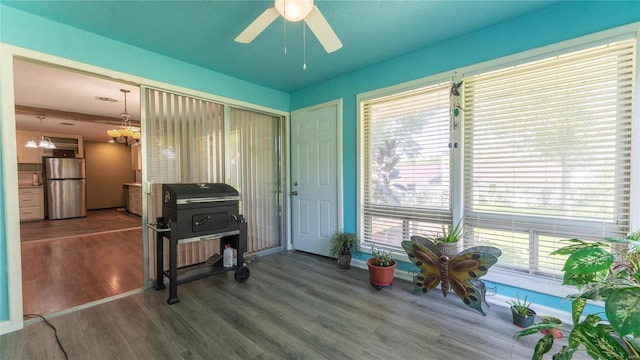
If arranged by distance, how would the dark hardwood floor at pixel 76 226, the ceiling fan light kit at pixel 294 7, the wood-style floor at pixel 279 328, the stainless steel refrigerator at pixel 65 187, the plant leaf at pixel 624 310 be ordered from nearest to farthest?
the plant leaf at pixel 624 310
the ceiling fan light kit at pixel 294 7
the wood-style floor at pixel 279 328
the dark hardwood floor at pixel 76 226
the stainless steel refrigerator at pixel 65 187

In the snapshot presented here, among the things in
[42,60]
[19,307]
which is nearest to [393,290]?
[19,307]

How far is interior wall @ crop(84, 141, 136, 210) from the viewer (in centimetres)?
786

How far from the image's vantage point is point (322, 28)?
1674 millimetres

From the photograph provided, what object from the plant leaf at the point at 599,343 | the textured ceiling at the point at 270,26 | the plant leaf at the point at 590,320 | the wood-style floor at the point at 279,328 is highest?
the textured ceiling at the point at 270,26

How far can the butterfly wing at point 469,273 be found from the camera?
209 centimetres

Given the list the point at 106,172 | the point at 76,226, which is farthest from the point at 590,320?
the point at 106,172

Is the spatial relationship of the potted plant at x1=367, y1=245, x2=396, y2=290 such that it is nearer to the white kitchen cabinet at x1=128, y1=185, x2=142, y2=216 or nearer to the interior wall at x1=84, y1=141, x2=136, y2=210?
the white kitchen cabinet at x1=128, y1=185, x2=142, y2=216

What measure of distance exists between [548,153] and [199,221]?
3.22 m

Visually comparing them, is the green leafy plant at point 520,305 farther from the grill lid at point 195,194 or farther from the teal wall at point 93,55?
the teal wall at point 93,55

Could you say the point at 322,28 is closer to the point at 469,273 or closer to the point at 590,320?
the point at 590,320

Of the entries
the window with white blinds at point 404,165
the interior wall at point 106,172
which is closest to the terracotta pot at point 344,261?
the window with white blinds at point 404,165

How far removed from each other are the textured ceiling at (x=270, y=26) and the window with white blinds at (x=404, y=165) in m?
0.57

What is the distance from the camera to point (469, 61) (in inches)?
96.4

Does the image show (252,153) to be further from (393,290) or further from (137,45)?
(393,290)
